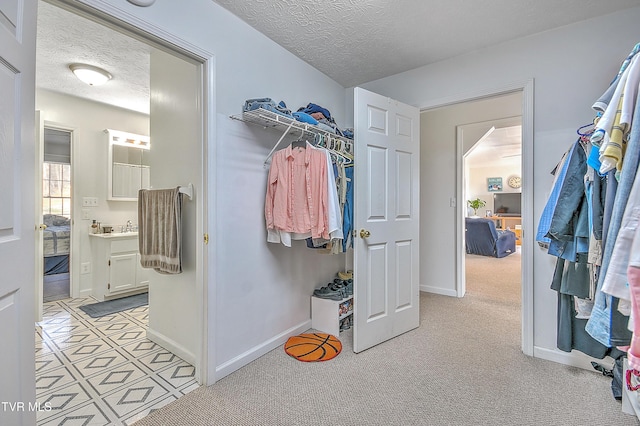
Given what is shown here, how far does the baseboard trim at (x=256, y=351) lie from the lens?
6.37 ft

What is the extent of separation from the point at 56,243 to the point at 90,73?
291cm

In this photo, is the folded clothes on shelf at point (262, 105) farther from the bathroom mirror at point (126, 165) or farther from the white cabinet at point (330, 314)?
the bathroom mirror at point (126, 165)

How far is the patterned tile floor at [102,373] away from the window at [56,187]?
2160 mm

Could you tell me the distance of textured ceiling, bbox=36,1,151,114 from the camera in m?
2.22

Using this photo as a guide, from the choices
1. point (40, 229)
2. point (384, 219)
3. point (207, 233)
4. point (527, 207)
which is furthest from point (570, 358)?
point (40, 229)

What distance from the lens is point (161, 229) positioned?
224 centimetres

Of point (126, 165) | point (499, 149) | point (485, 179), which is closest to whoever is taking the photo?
point (126, 165)

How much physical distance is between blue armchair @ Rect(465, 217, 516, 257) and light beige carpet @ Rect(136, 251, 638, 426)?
13.9 feet

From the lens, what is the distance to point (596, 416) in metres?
1.56

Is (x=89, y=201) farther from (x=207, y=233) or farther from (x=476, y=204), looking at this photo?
(x=476, y=204)

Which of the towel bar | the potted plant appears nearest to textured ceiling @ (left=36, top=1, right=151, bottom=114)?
the towel bar

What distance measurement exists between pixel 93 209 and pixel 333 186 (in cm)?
357

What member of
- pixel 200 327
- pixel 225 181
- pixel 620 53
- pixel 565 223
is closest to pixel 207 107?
pixel 225 181

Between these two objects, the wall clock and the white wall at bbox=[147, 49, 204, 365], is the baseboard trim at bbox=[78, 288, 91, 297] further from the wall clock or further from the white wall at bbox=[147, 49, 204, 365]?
the wall clock
